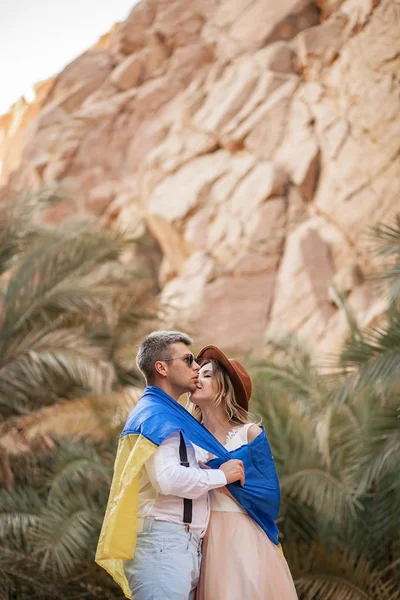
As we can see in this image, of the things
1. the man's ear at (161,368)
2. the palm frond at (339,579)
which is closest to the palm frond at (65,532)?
the palm frond at (339,579)

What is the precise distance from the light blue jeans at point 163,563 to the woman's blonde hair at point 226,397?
25.9 inches

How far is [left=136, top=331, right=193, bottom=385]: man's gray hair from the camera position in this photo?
347 cm

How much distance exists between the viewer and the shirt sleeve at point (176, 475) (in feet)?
10.2

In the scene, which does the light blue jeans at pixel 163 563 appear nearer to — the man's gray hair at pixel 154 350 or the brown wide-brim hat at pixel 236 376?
the man's gray hair at pixel 154 350

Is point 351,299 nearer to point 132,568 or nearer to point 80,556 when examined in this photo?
point 80,556

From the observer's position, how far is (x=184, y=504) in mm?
3230

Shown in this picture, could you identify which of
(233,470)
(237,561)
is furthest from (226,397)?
(237,561)

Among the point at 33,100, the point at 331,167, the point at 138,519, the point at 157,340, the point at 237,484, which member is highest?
the point at 33,100

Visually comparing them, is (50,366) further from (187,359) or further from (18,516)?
(187,359)

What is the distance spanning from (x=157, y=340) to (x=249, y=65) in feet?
55.0

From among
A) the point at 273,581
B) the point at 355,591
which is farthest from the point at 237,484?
the point at 355,591

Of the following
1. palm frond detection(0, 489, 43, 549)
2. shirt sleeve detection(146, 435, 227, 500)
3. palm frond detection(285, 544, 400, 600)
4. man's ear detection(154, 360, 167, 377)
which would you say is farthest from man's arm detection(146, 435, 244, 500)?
palm frond detection(0, 489, 43, 549)

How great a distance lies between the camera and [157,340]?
3.50 m

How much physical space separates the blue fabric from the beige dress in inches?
2.3
